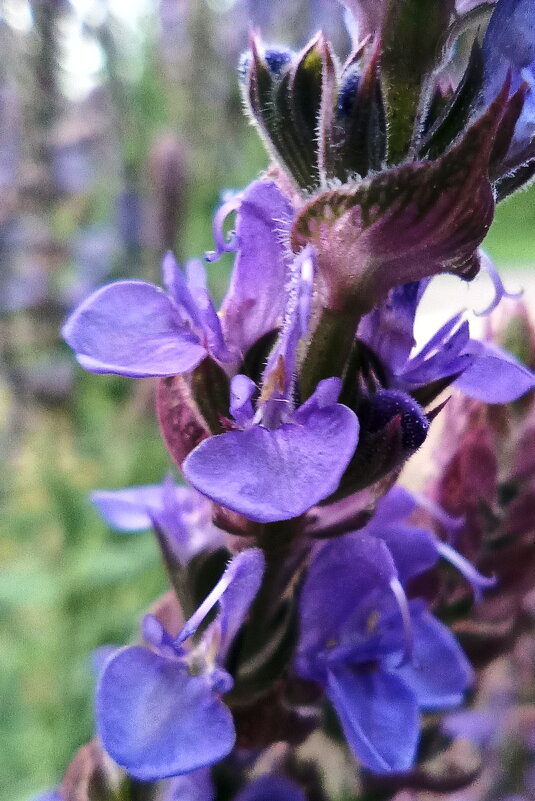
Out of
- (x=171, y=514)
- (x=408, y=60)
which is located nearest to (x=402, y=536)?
(x=171, y=514)

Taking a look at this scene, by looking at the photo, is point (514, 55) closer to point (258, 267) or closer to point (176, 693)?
point (258, 267)

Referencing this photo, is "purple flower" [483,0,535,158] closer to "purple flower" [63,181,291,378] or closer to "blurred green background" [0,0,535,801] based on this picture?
"purple flower" [63,181,291,378]

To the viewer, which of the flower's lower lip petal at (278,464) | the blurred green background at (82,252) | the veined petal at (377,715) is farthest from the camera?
the blurred green background at (82,252)

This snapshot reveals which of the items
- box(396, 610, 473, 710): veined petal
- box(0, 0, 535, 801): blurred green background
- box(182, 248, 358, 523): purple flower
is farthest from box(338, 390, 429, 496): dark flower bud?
box(0, 0, 535, 801): blurred green background

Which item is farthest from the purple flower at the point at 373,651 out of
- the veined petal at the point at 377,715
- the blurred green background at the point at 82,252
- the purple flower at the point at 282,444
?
the blurred green background at the point at 82,252

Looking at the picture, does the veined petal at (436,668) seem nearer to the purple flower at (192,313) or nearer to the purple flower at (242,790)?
the purple flower at (242,790)

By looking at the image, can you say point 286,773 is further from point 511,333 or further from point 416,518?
point 511,333

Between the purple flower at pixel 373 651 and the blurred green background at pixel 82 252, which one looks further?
the blurred green background at pixel 82 252

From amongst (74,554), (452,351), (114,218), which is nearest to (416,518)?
(452,351)

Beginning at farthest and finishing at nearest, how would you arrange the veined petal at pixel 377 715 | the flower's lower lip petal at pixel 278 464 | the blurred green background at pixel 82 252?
the blurred green background at pixel 82 252 < the veined petal at pixel 377 715 < the flower's lower lip petal at pixel 278 464
